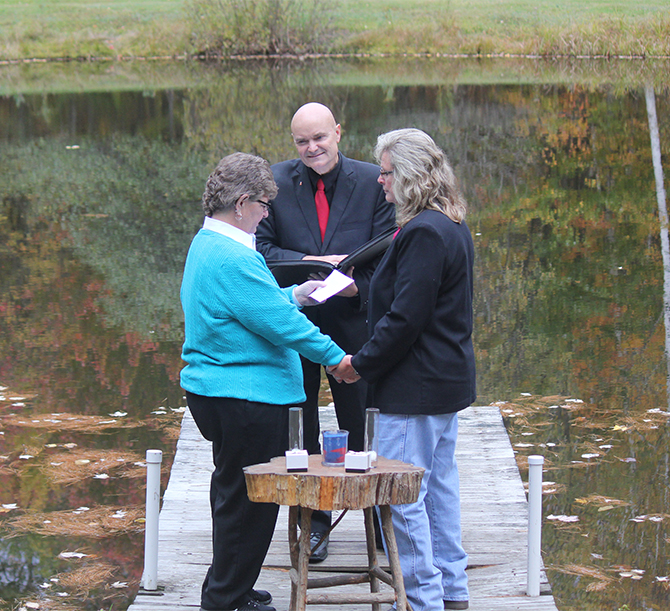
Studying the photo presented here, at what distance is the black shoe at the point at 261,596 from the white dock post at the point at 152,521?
0.50 m

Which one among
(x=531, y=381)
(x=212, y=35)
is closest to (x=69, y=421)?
(x=531, y=381)

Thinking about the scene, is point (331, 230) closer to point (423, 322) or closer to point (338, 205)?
point (338, 205)

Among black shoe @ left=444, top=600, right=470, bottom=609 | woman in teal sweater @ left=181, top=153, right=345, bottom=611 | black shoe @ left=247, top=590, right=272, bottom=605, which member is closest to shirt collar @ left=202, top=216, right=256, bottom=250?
woman in teal sweater @ left=181, top=153, right=345, bottom=611

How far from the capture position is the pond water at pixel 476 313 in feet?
18.0

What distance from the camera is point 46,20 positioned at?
46.6m

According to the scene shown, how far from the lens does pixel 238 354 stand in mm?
3719

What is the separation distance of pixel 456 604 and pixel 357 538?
2.93 feet

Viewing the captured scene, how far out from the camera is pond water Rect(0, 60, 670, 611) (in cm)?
550

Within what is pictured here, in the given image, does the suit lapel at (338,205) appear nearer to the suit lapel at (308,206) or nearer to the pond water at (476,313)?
the suit lapel at (308,206)

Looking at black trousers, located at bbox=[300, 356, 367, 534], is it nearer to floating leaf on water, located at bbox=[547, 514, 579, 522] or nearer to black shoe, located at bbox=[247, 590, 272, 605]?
black shoe, located at bbox=[247, 590, 272, 605]

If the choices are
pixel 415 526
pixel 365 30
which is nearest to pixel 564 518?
pixel 415 526

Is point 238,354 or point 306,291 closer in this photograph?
point 238,354

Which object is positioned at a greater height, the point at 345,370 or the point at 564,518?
the point at 345,370

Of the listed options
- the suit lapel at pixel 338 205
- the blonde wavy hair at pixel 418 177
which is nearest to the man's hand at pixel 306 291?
the suit lapel at pixel 338 205
